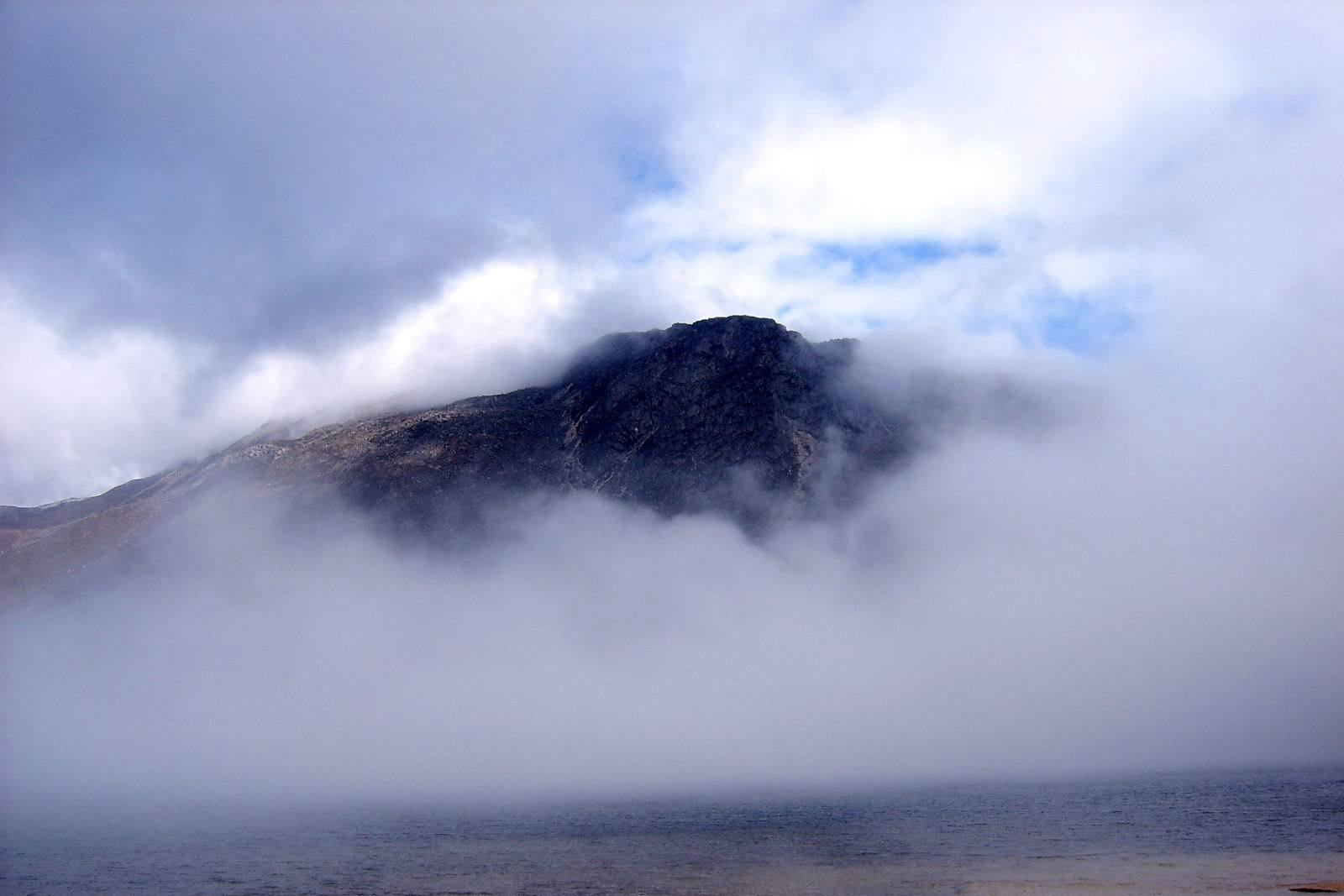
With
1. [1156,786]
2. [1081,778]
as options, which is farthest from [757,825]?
[1081,778]

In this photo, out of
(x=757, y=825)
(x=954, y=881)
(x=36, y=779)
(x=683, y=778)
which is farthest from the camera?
(x=36, y=779)

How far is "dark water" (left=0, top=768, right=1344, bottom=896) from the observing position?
190 ft

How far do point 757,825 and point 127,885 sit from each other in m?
46.5

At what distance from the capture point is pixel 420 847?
7712 cm

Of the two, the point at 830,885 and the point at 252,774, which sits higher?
the point at 252,774

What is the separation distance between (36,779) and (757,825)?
14218cm

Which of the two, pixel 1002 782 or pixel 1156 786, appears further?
pixel 1002 782

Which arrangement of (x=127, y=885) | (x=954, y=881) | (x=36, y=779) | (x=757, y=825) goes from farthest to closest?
(x=36, y=779)
(x=757, y=825)
(x=127, y=885)
(x=954, y=881)

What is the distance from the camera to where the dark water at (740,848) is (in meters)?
57.9

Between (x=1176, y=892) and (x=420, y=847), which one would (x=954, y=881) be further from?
(x=420, y=847)

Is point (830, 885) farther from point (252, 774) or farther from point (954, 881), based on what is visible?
point (252, 774)

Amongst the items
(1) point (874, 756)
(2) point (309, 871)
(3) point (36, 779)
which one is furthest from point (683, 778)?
(3) point (36, 779)

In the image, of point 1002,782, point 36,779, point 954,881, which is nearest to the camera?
point 954,881

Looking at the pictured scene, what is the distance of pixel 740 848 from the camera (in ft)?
241
